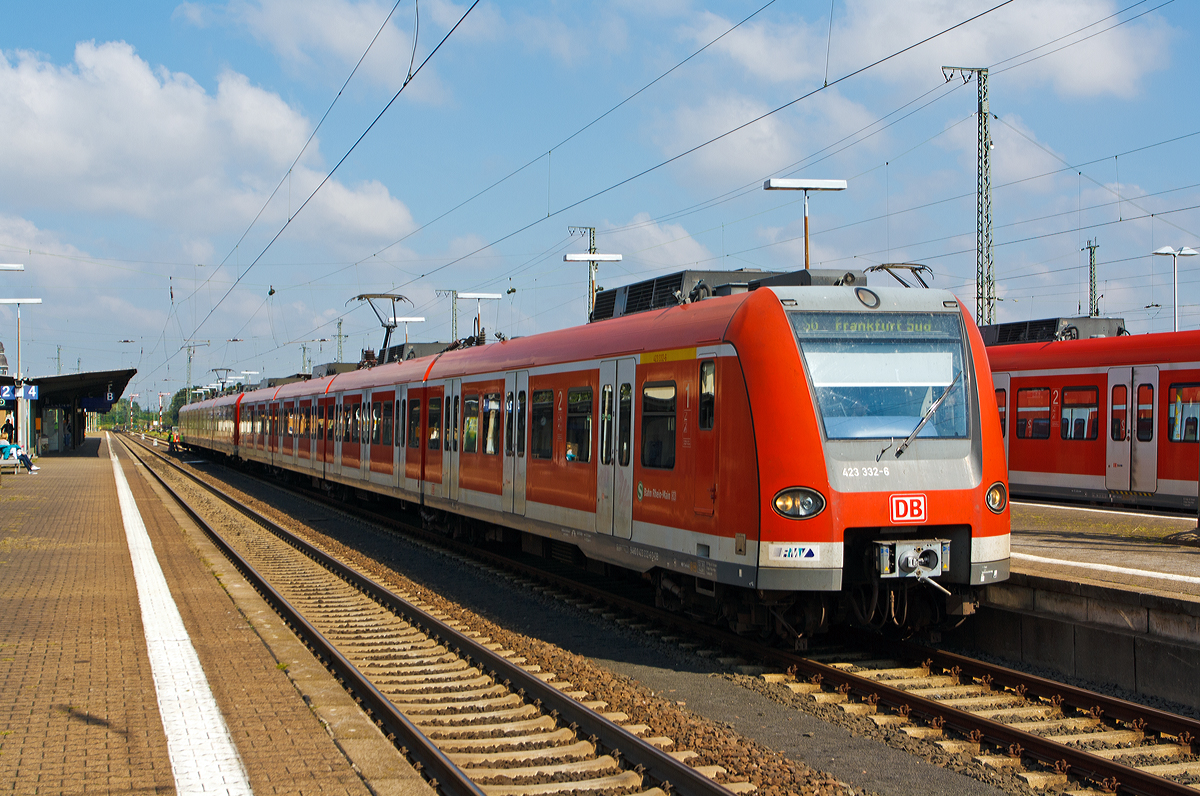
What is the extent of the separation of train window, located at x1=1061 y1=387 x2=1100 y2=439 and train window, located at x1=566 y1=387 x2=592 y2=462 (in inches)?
405

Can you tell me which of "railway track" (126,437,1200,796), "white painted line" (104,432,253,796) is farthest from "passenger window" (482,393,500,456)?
"railway track" (126,437,1200,796)

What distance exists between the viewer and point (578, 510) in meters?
11.1

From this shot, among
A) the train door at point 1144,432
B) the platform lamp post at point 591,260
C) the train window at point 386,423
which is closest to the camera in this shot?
the train door at point 1144,432

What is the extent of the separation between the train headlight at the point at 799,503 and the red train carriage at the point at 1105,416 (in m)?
9.73

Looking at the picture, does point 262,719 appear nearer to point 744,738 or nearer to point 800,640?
point 744,738

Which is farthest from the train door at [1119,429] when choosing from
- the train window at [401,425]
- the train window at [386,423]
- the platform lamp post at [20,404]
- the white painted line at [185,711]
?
the platform lamp post at [20,404]

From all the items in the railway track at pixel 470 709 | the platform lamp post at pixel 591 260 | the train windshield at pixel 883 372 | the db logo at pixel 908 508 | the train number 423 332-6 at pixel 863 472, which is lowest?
the railway track at pixel 470 709

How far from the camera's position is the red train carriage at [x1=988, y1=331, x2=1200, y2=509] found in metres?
15.7

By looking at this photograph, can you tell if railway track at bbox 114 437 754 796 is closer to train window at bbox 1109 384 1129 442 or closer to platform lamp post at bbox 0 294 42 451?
train window at bbox 1109 384 1129 442

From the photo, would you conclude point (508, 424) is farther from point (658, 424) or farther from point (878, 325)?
point (878, 325)

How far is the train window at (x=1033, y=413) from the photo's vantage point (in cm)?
1833

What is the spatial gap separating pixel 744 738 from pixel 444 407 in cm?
1075

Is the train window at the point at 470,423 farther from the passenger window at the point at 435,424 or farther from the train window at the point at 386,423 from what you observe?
the train window at the point at 386,423

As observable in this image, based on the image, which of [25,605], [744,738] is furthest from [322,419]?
[744,738]
